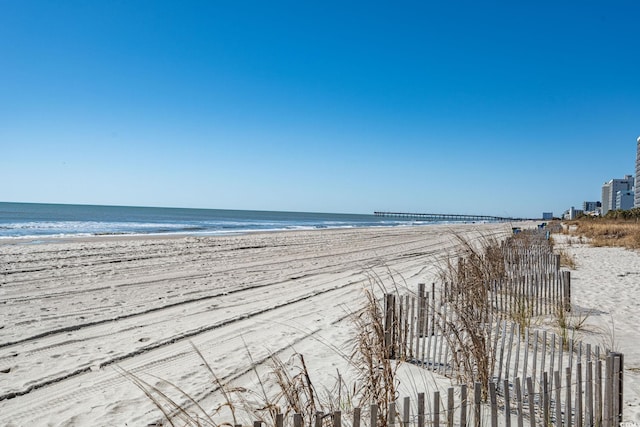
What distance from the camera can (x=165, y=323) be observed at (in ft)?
21.2

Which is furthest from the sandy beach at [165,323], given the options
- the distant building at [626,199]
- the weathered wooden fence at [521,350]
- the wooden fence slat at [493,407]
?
the distant building at [626,199]

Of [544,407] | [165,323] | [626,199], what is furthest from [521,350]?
[626,199]

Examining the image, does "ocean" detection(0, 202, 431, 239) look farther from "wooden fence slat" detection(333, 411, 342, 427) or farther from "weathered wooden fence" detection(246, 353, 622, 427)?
"wooden fence slat" detection(333, 411, 342, 427)

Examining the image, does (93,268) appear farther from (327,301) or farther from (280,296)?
(327,301)

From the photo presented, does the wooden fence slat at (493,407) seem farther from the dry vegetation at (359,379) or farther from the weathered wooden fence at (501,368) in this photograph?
the dry vegetation at (359,379)

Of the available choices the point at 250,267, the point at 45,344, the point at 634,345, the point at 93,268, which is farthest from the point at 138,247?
the point at 634,345

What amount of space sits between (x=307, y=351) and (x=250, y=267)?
25.6 ft

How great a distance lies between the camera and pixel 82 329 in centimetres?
606

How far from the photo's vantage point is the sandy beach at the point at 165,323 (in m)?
4.00

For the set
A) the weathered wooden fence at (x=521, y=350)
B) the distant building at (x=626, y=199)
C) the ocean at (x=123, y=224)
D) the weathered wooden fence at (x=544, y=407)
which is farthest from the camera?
the distant building at (x=626, y=199)

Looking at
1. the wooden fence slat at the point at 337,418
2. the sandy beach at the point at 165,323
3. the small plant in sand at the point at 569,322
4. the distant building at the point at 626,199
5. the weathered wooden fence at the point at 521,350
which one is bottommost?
the sandy beach at the point at 165,323

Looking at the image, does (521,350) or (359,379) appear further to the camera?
(521,350)

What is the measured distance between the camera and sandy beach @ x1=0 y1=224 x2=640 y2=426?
4.00 meters

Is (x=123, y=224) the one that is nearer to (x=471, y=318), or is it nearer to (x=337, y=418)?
(x=471, y=318)
